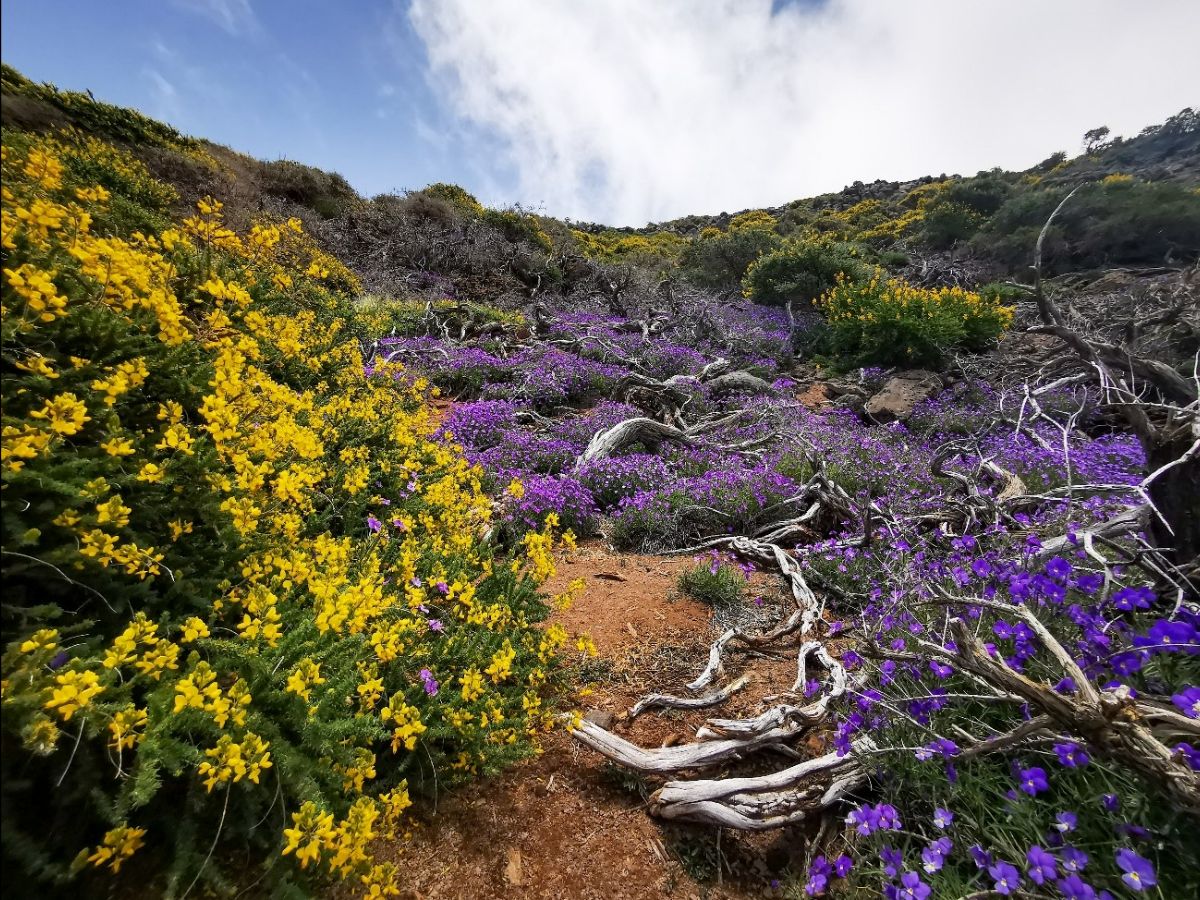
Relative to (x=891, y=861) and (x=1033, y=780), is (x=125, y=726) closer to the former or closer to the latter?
(x=891, y=861)

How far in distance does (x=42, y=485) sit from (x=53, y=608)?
38cm

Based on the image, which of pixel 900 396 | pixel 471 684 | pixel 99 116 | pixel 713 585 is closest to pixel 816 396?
pixel 900 396

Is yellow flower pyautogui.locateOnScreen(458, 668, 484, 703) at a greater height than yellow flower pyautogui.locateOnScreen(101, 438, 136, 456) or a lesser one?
lesser

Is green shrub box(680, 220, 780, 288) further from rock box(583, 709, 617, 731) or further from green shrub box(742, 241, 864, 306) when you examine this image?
rock box(583, 709, 617, 731)

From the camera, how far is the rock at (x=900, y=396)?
9086 millimetres

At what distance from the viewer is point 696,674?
336cm

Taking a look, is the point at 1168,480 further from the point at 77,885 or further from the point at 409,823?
the point at 77,885

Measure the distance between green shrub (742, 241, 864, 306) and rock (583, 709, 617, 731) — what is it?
14.4 m

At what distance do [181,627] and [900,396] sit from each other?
10.3 metres

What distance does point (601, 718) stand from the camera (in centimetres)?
292

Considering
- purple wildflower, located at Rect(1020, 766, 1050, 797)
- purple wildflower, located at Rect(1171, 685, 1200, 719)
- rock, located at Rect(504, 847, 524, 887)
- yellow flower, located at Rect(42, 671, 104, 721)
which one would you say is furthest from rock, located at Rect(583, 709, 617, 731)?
purple wildflower, located at Rect(1171, 685, 1200, 719)

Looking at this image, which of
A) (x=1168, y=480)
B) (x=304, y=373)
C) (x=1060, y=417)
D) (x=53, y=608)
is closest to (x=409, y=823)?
(x=53, y=608)

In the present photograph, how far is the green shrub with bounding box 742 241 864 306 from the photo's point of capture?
15438 mm

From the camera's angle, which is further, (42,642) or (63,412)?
(63,412)
